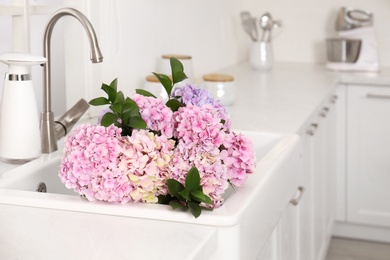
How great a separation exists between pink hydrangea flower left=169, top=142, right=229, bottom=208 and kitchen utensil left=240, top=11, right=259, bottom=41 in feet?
8.91

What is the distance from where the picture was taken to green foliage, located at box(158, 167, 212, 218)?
146 cm

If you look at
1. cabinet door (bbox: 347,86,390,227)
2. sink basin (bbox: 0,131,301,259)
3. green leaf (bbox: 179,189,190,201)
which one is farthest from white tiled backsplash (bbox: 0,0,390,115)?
green leaf (bbox: 179,189,190,201)

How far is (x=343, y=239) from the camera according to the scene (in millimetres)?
4102

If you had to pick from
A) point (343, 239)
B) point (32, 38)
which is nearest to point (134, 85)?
point (32, 38)

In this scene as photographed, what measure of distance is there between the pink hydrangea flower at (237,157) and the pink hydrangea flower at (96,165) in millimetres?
211

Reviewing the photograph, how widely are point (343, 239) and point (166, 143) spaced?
9.00 feet

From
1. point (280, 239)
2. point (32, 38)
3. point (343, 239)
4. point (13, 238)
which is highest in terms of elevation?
point (32, 38)

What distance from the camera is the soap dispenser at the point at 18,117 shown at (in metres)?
1.84

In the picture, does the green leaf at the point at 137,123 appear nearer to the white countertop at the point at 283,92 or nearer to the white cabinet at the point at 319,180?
the white countertop at the point at 283,92

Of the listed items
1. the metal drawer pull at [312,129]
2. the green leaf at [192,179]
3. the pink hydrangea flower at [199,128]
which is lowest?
the metal drawer pull at [312,129]

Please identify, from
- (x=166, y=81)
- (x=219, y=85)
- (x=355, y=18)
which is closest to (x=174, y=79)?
(x=166, y=81)

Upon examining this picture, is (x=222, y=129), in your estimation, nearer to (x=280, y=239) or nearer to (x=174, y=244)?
(x=174, y=244)

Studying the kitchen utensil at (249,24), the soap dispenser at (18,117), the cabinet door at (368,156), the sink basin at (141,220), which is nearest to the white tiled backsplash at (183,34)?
the kitchen utensil at (249,24)

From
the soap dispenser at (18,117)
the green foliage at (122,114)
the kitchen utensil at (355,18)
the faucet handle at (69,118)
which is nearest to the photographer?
the green foliage at (122,114)
